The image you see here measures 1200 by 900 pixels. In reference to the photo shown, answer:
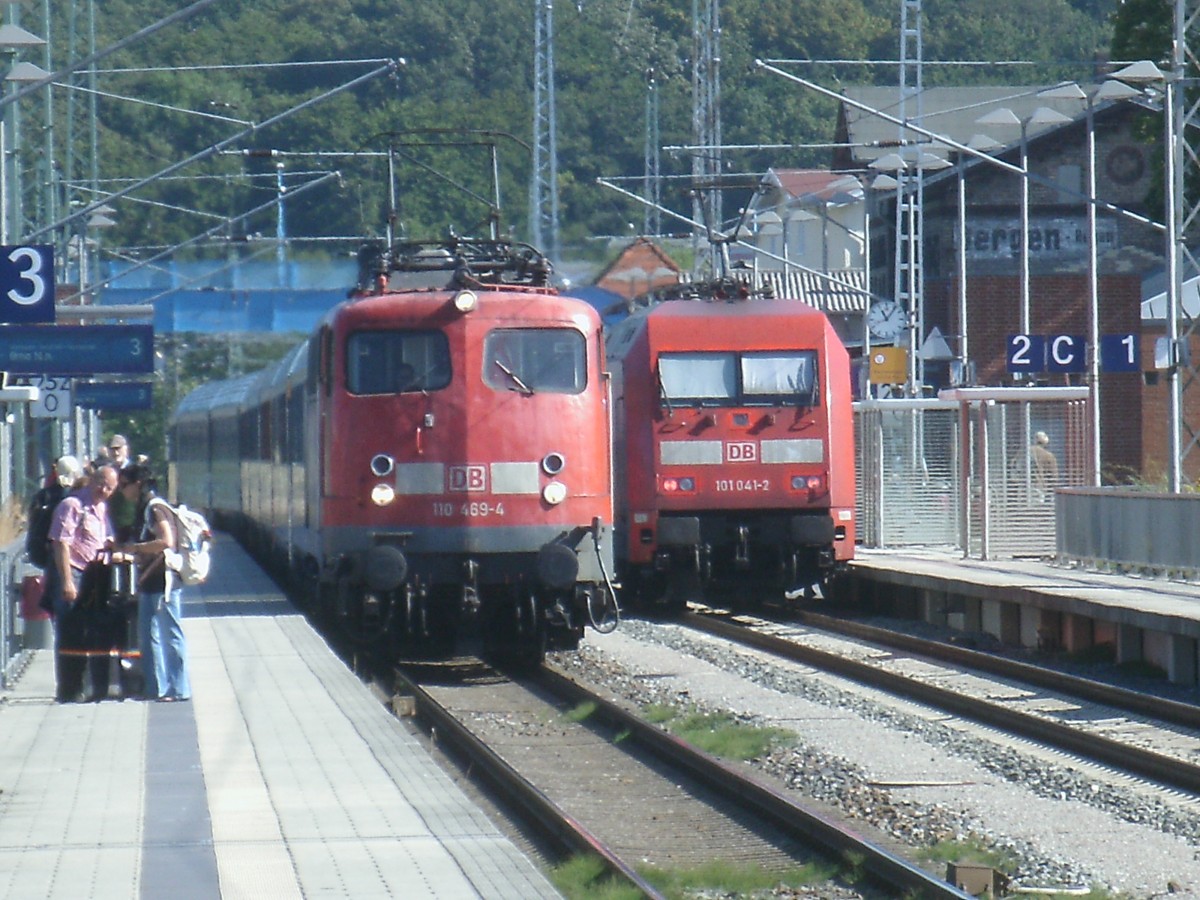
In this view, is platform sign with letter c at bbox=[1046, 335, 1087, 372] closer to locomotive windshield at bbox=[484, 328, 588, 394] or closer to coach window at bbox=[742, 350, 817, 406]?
coach window at bbox=[742, 350, 817, 406]

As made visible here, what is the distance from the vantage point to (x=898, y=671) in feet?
59.7

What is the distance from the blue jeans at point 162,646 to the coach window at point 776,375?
9.60 m

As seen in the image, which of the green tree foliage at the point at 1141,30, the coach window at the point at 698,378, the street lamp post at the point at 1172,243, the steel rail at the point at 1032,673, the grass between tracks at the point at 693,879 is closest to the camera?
the grass between tracks at the point at 693,879

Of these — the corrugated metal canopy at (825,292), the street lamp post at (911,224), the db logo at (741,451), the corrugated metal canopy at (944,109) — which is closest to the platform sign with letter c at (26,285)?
the db logo at (741,451)

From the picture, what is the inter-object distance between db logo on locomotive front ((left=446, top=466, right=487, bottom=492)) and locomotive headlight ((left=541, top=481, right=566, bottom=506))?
0.47 meters

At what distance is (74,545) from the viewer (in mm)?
13883

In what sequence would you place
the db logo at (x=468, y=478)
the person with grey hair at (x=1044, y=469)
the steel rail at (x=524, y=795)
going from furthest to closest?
1. the person with grey hair at (x=1044, y=469)
2. the db logo at (x=468, y=478)
3. the steel rail at (x=524, y=795)

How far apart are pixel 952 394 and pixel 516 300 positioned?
9.19 meters

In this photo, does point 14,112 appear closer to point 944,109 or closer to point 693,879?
point 693,879

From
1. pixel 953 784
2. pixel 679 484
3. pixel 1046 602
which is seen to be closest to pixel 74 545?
pixel 953 784

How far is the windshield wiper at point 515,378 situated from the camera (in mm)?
16969

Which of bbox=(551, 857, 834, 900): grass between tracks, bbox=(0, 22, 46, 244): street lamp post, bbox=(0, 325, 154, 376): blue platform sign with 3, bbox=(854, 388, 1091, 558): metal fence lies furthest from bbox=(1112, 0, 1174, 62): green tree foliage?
bbox=(551, 857, 834, 900): grass between tracks

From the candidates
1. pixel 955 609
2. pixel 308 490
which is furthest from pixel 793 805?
pixel 955 609

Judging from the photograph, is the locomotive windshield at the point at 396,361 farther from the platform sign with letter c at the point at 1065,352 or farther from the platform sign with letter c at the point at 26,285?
the platform sign with letter c at the point at 1065,352
